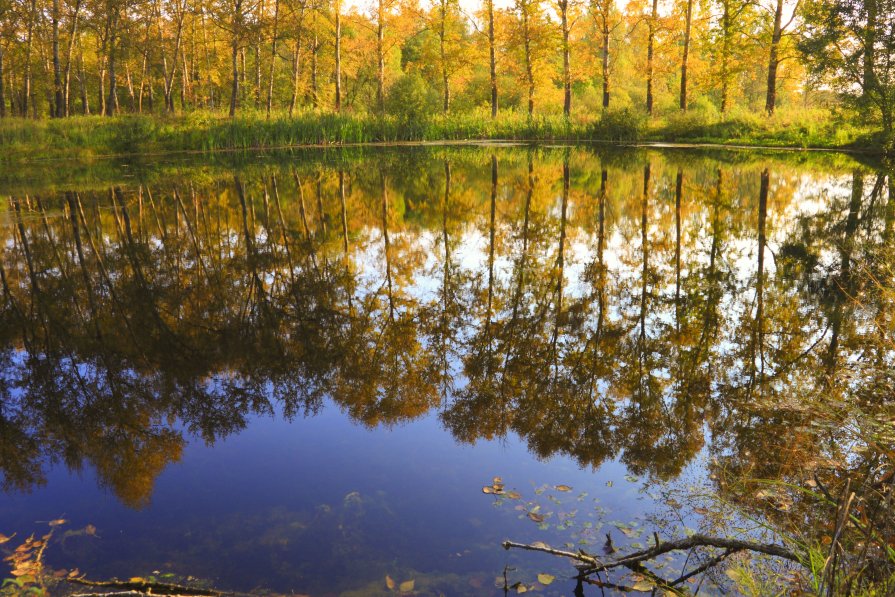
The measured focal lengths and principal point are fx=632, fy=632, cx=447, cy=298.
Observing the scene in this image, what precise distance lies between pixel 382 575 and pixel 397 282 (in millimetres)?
5467

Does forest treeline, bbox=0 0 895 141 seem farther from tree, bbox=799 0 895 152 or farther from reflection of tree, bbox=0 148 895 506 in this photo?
reflection of tree, bbox=0 148 895 506

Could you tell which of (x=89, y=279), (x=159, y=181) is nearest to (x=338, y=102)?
(x=159, y=181)

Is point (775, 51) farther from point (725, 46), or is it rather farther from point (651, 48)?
point (651, 48)

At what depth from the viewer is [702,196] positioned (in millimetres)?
14508

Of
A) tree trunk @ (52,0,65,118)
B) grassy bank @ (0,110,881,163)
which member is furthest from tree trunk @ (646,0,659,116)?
tree trunk @ (52,0,65,118)

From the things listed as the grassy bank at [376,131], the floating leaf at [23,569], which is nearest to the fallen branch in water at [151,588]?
the floating leaf at [23,569]

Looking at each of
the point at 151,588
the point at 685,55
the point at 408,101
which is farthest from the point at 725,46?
the point at 151,588

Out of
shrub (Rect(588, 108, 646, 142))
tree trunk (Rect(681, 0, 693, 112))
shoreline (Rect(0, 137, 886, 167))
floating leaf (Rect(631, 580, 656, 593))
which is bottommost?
floating leaf (Rect(631, 580, 656, 593))

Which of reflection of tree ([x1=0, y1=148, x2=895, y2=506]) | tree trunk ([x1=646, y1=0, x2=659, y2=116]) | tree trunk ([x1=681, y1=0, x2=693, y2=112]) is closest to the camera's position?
reflection of tree ([x1=0, y1=148, x2=895, y2=506])

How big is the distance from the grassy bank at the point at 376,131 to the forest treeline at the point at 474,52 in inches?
43.1

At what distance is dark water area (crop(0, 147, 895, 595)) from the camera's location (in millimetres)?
3527

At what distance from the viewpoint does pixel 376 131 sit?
34.3 metres

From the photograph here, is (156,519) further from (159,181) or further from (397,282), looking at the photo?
(159,181)

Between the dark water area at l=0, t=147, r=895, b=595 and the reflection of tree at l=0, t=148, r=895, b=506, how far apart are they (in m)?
0.04
